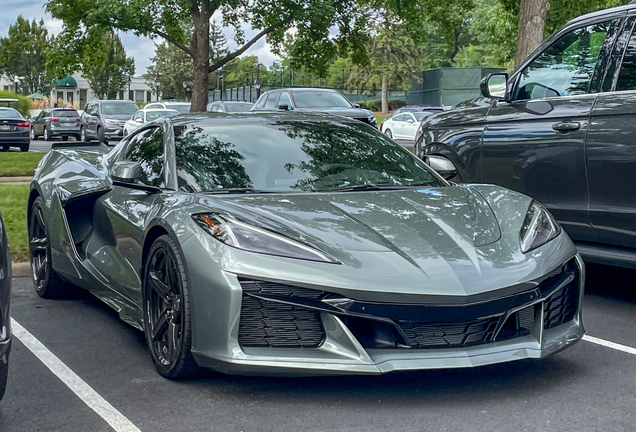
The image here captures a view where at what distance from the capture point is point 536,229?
4406mm

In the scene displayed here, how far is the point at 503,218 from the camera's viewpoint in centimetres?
445

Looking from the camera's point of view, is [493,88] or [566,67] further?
[493,88]

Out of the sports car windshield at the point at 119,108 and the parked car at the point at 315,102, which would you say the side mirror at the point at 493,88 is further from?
the sports car windshield at the point at 119,108

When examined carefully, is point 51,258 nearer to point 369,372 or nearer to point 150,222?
point 150,222

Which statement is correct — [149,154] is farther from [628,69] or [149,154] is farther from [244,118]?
[628,69]

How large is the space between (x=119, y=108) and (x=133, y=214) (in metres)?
29.1

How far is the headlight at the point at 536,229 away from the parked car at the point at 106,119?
27395 mm

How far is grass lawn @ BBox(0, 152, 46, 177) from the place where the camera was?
15338 millimetres

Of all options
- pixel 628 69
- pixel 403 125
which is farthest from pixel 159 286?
pixel 403 125

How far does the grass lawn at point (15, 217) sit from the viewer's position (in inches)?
292

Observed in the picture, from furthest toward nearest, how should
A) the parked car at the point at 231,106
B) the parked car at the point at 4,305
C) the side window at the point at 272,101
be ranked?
the parked car at the point at 231,106
the side window at the point at 272,101
the parked car at the point at 4,305

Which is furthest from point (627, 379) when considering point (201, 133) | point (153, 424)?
point (201, 133)

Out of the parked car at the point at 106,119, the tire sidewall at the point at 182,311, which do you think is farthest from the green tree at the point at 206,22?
the tire sidewall at the point at 182,311

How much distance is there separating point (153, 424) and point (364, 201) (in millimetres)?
1585
